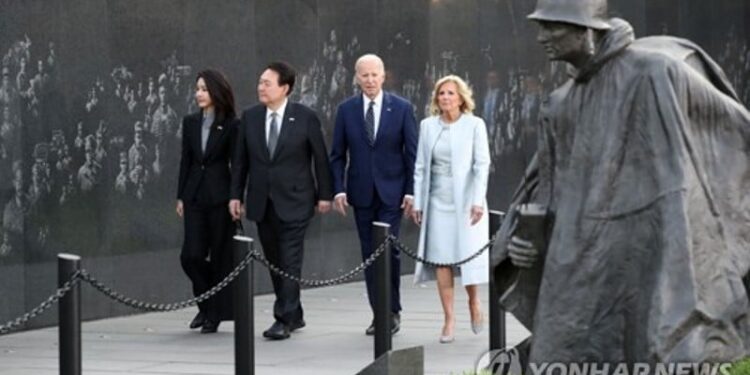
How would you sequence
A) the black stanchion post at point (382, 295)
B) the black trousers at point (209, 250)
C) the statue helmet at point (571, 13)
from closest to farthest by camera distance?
1. the statue helmet at point (571, 13)
2. the black stanchion post at point (382, 295)
3. the black trousers at point (209, 250)

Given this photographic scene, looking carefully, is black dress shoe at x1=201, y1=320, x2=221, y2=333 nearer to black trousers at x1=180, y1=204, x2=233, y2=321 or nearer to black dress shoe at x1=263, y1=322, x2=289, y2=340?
black trousers at x1=180, y1=204, x2=233, y2=321

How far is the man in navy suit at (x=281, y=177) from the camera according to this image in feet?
48.5

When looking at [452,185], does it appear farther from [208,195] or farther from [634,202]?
[634,202]

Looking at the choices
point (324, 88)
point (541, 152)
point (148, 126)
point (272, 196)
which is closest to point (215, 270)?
point (272, 196)

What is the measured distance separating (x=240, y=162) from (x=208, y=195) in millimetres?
381

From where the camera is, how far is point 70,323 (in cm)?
943

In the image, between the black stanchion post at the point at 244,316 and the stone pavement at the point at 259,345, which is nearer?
the black stanchion post at the point at 244,316

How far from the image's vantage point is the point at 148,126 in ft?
54.6

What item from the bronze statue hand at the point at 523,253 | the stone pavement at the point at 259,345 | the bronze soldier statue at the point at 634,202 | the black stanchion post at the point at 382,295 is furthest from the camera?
the stone pavement at the point at 259,345

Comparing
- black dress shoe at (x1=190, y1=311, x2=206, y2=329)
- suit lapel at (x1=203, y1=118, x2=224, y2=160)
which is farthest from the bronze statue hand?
black dress shoe at (x1=190, y1=311, x2=206, y2=329)

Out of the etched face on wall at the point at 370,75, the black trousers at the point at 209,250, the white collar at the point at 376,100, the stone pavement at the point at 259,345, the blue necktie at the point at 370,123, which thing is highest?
the etched face on wall at the point at 370,75

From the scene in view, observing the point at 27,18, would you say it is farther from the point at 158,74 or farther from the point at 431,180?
the point at 431,180

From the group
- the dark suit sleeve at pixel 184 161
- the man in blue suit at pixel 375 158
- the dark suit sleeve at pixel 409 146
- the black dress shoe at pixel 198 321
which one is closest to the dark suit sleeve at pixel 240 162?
the dark suit sleeve at pixel 184 161

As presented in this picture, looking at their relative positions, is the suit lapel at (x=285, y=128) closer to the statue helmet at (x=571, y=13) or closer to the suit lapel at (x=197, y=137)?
the suit lapel at (x=197, y=137)
